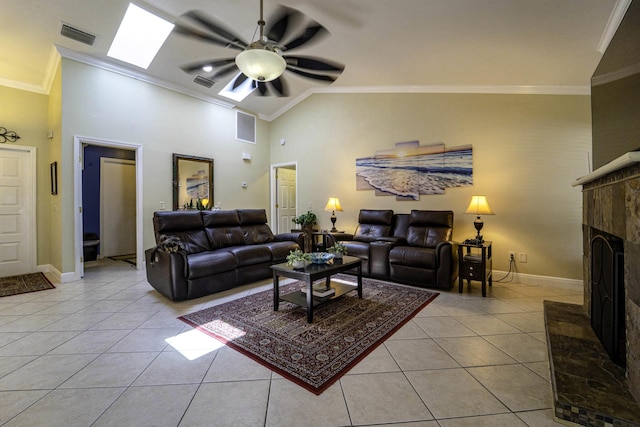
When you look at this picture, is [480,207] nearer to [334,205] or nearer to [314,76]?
[334,205]

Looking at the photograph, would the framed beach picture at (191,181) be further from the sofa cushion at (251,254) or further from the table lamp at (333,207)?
the table lamp at (333,207)

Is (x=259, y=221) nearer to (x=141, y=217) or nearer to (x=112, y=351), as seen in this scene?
(x=141, y=217)

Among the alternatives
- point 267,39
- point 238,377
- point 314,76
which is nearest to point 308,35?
point 267,39

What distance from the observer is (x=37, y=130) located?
14.8 ft

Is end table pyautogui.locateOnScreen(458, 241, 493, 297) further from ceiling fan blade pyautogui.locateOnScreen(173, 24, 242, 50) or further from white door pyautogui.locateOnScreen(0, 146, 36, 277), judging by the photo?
white door pyautogui.locateOnScreen(0, 146, 36, 277)

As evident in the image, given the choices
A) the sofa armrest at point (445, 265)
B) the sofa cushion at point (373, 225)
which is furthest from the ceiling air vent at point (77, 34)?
the sofa armrest at point (445, 265)

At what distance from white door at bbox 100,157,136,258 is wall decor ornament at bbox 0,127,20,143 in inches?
60.2

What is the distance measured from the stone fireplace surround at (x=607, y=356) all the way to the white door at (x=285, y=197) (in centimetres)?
547

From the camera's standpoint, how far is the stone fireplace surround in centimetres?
129

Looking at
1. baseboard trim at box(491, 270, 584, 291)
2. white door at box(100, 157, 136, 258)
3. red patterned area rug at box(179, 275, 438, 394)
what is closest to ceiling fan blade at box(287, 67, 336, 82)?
red patterned area rug at box(179, 275, 438, 394)

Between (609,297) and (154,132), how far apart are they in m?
5.81

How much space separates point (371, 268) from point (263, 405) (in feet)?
8.94

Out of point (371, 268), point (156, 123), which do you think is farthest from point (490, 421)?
point (156, 123)

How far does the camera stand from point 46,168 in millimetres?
4559
